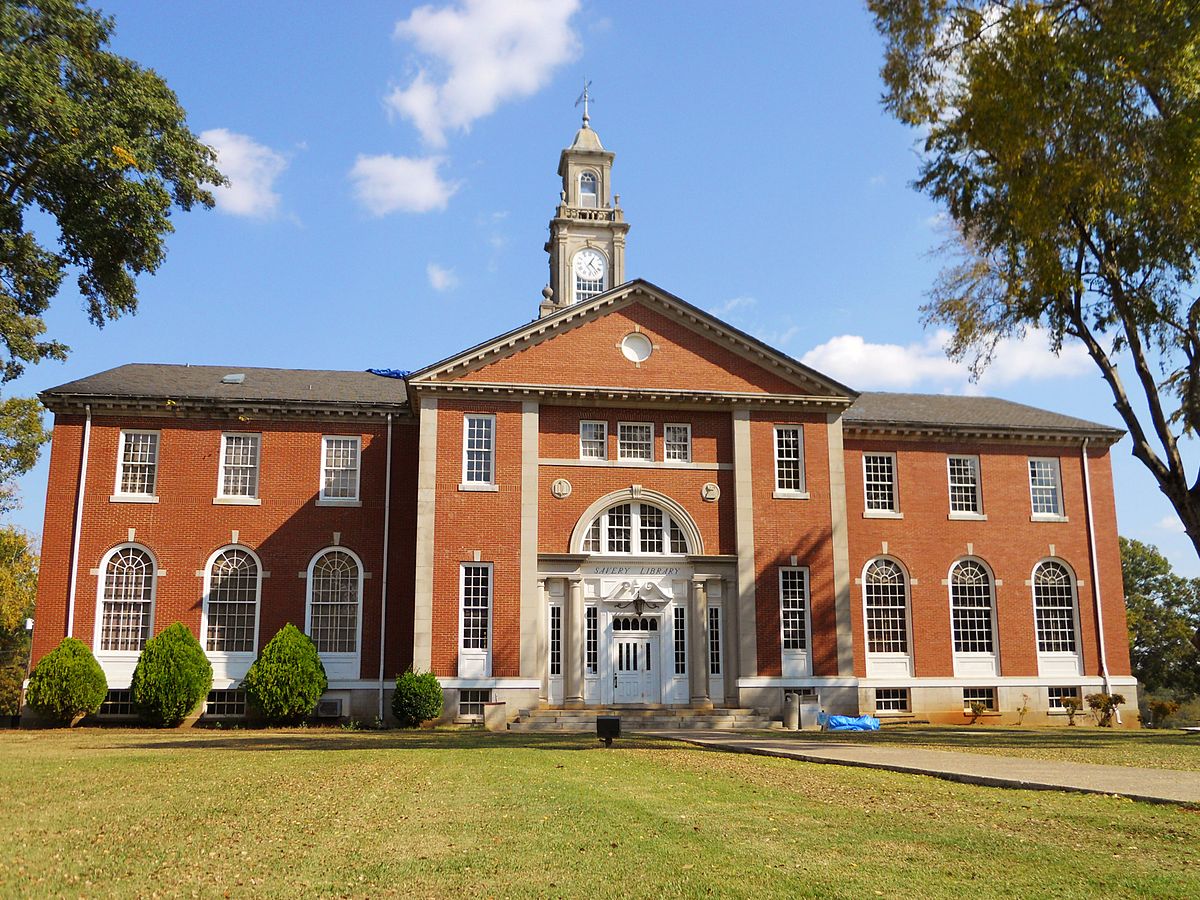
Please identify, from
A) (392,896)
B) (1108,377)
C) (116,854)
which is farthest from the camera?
(1108,377)

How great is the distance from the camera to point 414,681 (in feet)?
89.1

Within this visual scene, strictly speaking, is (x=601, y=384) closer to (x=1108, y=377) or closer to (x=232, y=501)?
(x=232, y=501)

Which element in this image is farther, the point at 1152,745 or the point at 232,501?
the point at 232,501

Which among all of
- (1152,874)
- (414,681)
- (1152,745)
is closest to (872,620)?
(1152,745)

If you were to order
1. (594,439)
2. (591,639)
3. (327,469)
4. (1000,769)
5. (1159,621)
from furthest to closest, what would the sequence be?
(1159,621) → (327,469) → (594,439) → (591,639) → (1000,769)

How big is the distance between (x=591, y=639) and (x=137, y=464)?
44.2 feet

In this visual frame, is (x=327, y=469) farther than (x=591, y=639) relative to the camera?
Yes

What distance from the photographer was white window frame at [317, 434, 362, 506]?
30438 millimetres

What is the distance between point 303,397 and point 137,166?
1047 cm

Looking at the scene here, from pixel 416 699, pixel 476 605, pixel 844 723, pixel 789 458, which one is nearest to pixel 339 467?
pixel 476 605

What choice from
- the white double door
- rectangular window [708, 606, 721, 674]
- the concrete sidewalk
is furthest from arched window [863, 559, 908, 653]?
the concrete sidewalk

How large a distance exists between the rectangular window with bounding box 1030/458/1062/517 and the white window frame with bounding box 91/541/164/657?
26.1m

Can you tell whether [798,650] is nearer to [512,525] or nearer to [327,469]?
[512,525]

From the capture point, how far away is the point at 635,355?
30.3m
